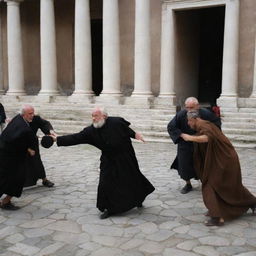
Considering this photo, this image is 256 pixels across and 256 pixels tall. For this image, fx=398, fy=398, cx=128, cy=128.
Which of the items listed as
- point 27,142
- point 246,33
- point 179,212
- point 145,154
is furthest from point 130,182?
point 246,33

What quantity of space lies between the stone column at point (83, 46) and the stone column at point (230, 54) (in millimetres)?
5833

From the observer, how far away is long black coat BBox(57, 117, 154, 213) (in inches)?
228

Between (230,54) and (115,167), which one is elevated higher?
(230,54)

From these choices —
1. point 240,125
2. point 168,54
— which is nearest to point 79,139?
point 240,125

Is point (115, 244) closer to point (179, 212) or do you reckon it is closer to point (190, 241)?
point (190, 241)

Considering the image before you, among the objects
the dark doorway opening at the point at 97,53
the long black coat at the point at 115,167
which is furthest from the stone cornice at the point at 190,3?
the long black coat at the point at 115,167

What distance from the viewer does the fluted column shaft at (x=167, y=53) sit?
16609mm

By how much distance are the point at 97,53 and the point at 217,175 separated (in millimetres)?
17664

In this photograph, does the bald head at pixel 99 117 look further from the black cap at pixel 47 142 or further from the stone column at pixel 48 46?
the stone column at pixel 48 46

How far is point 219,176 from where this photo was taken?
5391 mm

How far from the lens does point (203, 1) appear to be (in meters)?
15.7

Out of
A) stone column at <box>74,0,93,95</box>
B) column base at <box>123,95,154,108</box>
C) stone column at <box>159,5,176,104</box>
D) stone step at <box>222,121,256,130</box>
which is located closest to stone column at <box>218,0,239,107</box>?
stone step at <box>222,121,256,130</box>

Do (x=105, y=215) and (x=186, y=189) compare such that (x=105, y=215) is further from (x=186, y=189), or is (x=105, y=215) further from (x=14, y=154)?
(x=186, y=189)

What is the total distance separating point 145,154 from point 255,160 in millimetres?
2906
